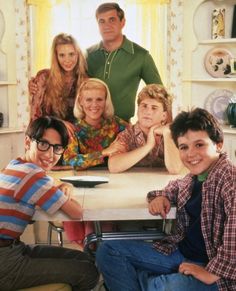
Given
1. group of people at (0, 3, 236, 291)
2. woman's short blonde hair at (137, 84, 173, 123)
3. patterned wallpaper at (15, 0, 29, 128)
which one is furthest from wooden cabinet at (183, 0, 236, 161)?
group of people at (0, 3, 236, 291)

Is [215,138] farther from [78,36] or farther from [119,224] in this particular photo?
[78,36]

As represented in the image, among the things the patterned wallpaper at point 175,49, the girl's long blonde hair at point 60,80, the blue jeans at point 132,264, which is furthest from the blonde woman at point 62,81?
the blue jeans at point 132,264

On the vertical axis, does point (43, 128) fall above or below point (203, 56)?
below

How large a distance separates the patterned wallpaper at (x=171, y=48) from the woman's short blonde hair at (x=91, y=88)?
82 centimetres

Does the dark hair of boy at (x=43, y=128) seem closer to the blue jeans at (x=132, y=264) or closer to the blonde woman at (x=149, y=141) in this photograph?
the blue jeans at (x=132, y=264)

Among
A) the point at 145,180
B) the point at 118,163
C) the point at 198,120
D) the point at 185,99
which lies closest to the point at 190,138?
the point at 198,120

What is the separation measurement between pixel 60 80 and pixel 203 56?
1.28m

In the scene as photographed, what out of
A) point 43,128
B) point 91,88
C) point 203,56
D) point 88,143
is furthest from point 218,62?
point 43,128

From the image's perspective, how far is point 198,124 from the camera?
1915mm

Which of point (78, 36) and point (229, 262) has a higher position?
point (78, 36)

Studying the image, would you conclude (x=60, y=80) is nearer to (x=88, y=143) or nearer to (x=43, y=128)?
(x=88, y=143)

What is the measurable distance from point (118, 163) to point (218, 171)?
1.06 m

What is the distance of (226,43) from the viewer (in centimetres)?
370

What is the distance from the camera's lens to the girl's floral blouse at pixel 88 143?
285 cm
